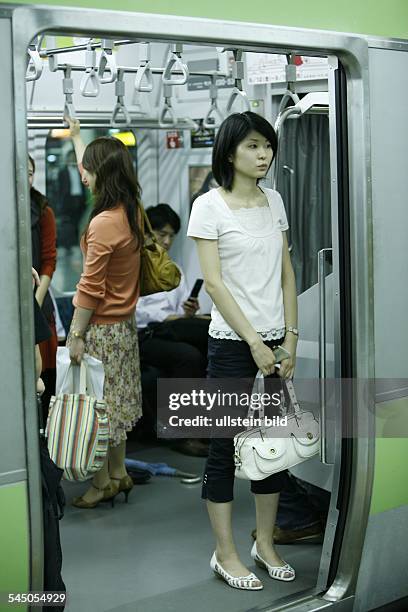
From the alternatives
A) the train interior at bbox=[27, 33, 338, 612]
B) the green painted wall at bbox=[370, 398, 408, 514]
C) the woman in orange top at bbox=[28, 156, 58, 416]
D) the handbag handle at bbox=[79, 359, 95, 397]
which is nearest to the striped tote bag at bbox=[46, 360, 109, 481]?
the handbag handle at bbox=[79, 359, 95, 397]

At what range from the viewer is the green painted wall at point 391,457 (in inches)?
144

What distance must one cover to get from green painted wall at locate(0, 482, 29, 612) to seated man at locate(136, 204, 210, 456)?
323 centimetres

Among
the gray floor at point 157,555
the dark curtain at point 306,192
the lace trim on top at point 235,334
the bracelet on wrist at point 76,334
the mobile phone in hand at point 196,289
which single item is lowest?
the gray floor at point 157,555

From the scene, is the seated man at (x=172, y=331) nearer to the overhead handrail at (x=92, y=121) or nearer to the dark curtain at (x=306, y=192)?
the overhead handrail at (x=92, y=121)

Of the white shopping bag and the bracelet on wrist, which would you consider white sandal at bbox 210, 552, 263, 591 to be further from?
the bracelet on wrist

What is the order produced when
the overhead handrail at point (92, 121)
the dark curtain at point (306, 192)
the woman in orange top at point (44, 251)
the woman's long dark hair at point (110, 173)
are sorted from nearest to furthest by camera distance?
the dark curtain at point (306, 192), the woman's long dark hair at point (110, 173), the woman in orange top at point (44, 251), the overhead handrail at point (92, 121)

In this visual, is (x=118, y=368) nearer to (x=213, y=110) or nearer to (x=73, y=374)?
(x=73, y=374)

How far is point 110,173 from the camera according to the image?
4832 mm

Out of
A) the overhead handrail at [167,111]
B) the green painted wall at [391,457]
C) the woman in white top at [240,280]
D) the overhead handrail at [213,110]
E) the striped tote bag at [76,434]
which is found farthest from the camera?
the overhead handrail at [213,110]

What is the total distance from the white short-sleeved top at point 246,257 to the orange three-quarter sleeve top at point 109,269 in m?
1.01

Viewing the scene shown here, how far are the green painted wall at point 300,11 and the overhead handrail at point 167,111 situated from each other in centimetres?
203

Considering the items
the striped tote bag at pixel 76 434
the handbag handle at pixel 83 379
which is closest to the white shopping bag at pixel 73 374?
the handbag handle at pixel 83 379

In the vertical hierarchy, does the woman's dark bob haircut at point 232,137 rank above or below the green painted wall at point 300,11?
below

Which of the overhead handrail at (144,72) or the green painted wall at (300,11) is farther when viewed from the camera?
Result: the overhead handrail at (144,72)
